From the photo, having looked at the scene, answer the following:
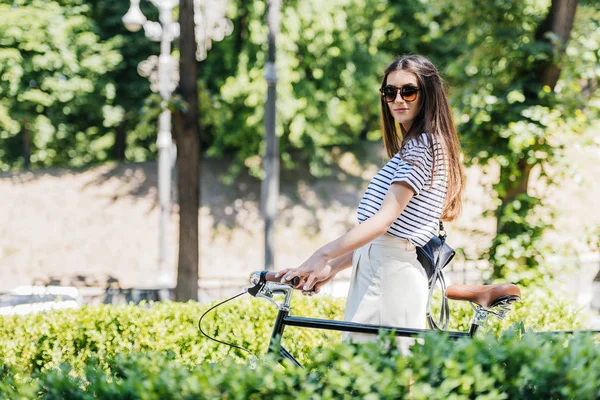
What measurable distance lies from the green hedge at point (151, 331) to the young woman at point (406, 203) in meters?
2.21

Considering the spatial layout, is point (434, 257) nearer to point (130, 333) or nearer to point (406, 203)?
point (406, 203)

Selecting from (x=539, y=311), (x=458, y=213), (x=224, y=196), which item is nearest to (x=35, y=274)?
(x=224, y=196)

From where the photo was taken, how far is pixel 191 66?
8500 mm

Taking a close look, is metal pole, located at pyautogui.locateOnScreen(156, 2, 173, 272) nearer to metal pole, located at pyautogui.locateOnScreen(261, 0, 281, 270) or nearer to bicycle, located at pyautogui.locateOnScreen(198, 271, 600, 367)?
metal pole, located at pyautogui.locateOnScreen(261, 0, 281, 270)

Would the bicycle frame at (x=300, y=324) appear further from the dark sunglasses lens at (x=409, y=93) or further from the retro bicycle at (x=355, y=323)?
the dark sunglasses lens at (x=409, y=93)

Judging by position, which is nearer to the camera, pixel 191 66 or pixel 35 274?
pixel 191 66

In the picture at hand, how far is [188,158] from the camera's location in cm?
864

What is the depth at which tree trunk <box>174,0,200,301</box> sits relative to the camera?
332 inches

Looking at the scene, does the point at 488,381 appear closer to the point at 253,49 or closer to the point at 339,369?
the point at 339,369

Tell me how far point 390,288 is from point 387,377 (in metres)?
0.72

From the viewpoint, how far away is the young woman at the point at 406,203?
2834 millimetres

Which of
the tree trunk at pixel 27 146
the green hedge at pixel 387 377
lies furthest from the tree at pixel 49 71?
the green hedge at pixel 387 377

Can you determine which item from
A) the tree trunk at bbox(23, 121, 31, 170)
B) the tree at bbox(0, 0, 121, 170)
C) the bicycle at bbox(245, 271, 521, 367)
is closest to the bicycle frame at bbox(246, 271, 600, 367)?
the bicycle at bbox(245, 271, 521, 367)

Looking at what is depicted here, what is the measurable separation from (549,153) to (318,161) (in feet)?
51.3
